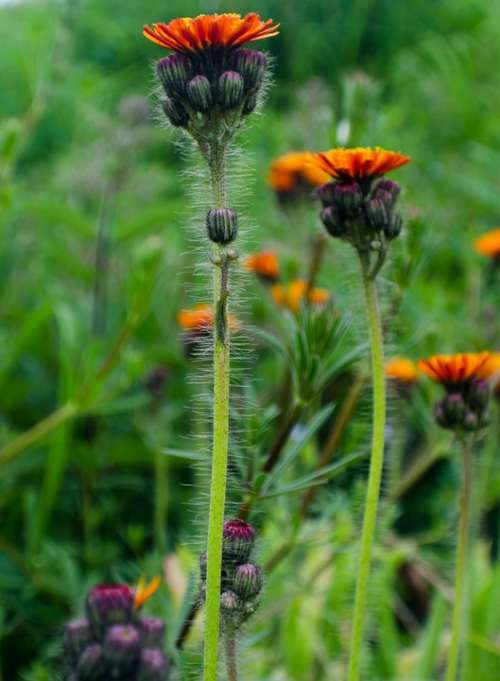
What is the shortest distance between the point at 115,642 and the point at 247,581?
0.14 m

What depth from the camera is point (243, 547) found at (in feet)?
2.39

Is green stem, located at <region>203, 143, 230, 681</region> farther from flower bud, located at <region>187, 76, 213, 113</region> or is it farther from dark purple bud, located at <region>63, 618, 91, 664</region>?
dark purple bud, located at <region>63, 618, 91, 664</region>

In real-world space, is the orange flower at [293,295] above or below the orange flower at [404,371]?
above

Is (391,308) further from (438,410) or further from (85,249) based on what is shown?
(85,249)

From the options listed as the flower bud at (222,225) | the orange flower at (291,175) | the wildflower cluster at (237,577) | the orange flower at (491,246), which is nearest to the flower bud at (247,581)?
the wildflower cluster at (237,577)

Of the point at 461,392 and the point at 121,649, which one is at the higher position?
the point at 461,392

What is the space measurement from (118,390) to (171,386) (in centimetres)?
66

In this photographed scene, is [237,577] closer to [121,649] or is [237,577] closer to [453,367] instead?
[121,649]

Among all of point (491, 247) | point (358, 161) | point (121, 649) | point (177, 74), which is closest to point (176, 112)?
point (177, 74)

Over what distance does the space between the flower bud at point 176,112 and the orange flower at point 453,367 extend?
365 mm

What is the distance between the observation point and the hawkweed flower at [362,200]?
2.65ft

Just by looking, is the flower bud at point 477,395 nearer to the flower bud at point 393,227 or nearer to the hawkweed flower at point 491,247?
Result: the flower bud at point 393,227

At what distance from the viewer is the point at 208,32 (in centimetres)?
67

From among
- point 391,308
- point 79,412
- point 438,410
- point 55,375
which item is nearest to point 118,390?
point 79,412
